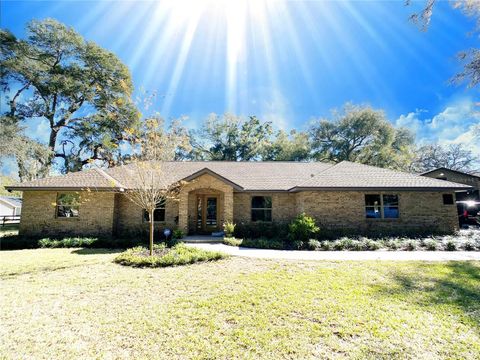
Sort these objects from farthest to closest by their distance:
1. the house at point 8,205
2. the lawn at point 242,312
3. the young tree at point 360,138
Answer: the house at point 8,205, the young tree at point 360,138, the lawn at point 242,312

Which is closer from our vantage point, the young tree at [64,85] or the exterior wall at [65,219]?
the exterior wall at [65,219]

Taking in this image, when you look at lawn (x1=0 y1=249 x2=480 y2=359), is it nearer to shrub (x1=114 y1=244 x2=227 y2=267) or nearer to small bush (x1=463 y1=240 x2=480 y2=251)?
shrub (x1=114 y1=244 x2=227 y2=267)

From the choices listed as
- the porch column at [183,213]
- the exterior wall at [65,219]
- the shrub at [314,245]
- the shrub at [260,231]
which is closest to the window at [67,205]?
the exterior wall at [65,219]

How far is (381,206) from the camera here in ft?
45.8

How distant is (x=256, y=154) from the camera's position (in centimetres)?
3512

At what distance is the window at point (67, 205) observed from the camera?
1407 cm

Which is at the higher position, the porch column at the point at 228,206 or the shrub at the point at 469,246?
the porch column at the point at 228,206

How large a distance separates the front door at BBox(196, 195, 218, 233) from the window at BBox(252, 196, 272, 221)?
2506 mm

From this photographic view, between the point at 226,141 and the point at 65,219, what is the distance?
79.2 ft

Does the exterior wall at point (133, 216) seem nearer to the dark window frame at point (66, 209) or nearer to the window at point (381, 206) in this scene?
the dark window frame at point (66, 209)

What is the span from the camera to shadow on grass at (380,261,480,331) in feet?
16.6

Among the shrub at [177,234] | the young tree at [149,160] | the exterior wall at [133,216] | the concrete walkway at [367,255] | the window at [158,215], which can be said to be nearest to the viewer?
the young tree at [149,160]

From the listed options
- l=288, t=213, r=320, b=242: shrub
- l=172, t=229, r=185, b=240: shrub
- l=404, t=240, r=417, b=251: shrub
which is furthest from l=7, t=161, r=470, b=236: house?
l=404, t=240, r=417, b=251: shrub

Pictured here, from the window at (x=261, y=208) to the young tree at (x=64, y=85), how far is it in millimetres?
17178
